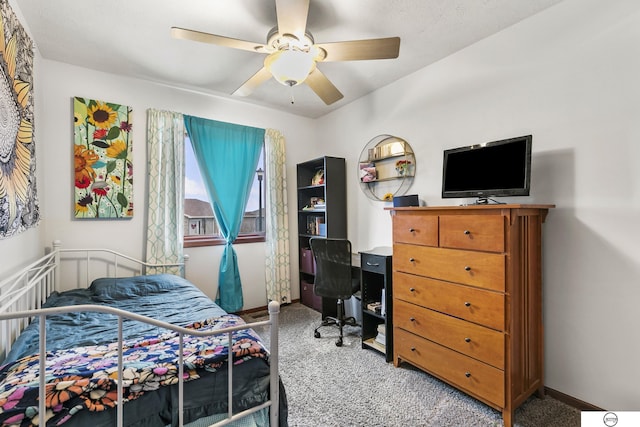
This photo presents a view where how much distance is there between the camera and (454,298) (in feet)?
6.29

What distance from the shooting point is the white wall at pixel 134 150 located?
2.51 meters

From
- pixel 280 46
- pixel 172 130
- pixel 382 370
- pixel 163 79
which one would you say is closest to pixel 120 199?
pixel 172 130

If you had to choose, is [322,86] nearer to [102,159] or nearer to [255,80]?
[255,80]

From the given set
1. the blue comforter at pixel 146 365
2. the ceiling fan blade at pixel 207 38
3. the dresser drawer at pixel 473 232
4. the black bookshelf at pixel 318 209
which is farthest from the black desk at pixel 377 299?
the ceiling fan blade at pixel 207 38

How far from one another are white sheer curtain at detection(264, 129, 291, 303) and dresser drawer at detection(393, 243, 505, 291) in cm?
175

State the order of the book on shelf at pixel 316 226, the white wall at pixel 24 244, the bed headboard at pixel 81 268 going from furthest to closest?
the book on shelf at pixel 316 226 → the bed headboard at pixel 81 268 → the white wall at pixel 24 244

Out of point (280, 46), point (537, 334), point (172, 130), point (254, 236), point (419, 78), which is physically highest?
point (419, 78)

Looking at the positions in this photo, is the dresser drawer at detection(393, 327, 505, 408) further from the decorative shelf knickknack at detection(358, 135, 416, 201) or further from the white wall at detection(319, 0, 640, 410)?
the decorative shelf knickknack at detection(358, 135, 416, 201)

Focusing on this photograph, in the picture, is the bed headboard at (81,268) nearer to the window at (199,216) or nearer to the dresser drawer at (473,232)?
the window at (199,216)

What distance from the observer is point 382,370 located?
2.27 metres

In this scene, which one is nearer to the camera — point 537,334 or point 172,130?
point 537,334

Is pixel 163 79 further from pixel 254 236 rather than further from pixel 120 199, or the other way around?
pixel 254 236

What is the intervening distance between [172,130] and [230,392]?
2699mm

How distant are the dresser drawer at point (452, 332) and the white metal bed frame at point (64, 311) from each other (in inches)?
49.0
